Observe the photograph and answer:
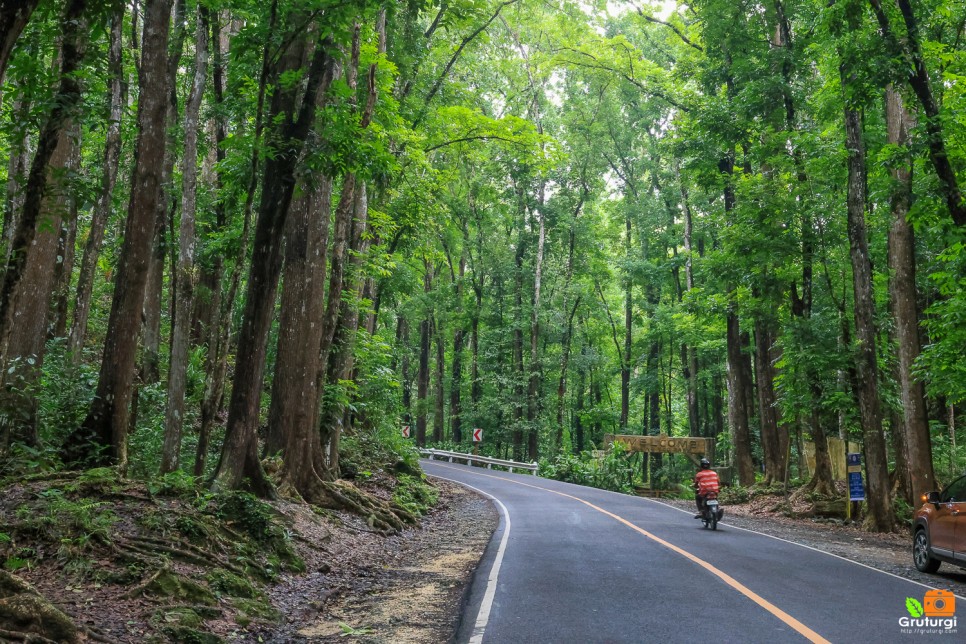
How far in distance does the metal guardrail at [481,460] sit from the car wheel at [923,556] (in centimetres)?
2518

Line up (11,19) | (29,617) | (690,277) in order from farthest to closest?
(690,277)
(29,617)
(11,19)

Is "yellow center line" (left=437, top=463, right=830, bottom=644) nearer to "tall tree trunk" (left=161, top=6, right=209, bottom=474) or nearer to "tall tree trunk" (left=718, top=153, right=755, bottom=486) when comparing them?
"tall tree trunk" (left=161, top=6, right=209, bottom=474)

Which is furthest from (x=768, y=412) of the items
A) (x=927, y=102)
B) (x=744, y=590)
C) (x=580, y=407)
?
(x=580, y=407)

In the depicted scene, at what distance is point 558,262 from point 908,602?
36868 millimetres

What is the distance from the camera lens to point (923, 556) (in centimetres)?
1134

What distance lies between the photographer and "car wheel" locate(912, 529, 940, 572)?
1109 centimetres

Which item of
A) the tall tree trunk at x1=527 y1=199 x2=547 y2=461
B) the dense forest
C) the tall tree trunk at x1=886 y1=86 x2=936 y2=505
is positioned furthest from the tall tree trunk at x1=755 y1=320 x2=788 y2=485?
→ the tall tree trunk at x1=527 y1=199 x2=547 y2=461

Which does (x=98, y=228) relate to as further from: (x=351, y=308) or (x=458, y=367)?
(x=458, y=367)

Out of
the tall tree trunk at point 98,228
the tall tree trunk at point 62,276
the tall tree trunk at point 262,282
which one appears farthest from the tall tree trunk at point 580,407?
the tall tree trunk at point 262,282

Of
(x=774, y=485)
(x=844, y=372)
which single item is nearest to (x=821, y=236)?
(x=844, y=372)

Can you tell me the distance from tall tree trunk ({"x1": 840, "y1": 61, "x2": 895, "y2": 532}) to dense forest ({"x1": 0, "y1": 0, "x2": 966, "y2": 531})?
71mm

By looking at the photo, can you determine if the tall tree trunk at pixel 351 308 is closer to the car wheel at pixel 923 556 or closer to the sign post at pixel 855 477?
the car wheel at pixel 923 556

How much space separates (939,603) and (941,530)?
9.78 ft

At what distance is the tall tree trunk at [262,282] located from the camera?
10.7 metres
